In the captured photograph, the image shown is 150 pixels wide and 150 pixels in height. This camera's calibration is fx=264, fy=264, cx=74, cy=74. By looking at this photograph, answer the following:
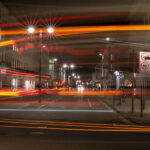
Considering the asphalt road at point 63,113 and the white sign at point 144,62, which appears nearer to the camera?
the white sign at point 144,62

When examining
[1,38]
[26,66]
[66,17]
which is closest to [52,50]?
[26,66]

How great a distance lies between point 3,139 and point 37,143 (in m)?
1.40

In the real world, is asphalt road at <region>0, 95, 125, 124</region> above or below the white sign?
below

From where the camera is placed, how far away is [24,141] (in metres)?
8.78

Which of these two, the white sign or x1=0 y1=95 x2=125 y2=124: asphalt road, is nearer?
the white sign

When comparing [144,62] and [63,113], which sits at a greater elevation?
[144,62]

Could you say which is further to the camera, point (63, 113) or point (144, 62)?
point (63, 113)

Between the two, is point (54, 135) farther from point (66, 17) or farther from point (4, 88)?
point (4, 88)

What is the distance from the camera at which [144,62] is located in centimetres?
1421

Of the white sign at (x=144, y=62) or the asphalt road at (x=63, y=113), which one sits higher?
the white sign at (x=144, y=62)

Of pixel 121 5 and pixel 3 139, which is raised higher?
pixel 121 5

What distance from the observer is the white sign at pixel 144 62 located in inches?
556

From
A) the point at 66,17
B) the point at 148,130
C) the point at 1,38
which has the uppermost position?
the point at 1,38

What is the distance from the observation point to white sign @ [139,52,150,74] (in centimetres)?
1413
